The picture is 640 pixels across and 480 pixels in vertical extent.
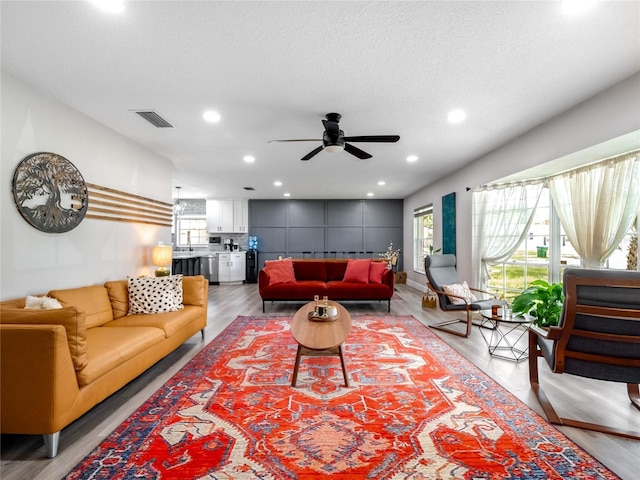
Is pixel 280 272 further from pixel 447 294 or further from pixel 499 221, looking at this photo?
pixel 499 221

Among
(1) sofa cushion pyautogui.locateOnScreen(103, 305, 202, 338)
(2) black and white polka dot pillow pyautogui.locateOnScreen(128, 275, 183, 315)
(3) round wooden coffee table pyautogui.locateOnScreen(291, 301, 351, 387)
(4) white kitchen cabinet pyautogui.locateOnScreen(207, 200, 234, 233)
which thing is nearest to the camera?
(3) round wooden coffee table pyautogui.locateOnScreen(291, 301, 351, 387)

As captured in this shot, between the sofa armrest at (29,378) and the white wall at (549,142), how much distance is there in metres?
4.28

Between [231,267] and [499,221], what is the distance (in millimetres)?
6777

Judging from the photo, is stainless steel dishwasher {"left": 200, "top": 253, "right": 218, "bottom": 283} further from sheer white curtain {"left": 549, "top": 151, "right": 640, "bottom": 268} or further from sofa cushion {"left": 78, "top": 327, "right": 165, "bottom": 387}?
sheer white curtain {"left": 549, "top": 151, "right": 640, "bottom": 268}

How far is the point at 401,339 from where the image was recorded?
3.66 m

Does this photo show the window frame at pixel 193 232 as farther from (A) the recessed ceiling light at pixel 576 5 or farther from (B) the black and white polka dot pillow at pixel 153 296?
(A) the recessed ceiling light at pixel 576 5

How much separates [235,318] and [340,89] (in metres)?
3.61

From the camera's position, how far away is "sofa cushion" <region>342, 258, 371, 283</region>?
18.1 feet

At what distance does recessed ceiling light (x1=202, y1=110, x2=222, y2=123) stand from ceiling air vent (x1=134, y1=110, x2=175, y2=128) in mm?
500

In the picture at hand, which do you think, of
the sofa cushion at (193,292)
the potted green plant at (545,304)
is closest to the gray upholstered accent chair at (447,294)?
the potted green plant at (545,304)

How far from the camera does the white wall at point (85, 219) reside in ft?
7.98

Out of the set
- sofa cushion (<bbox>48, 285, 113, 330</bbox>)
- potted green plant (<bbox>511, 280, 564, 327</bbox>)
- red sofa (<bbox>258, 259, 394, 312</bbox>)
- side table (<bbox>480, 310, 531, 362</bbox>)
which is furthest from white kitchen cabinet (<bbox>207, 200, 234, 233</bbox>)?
potted green plant (<bbox>511, 280, 564, 327</bbox>)

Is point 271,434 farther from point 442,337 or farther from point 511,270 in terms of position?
point 511,270

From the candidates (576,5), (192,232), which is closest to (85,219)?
(576,5)
